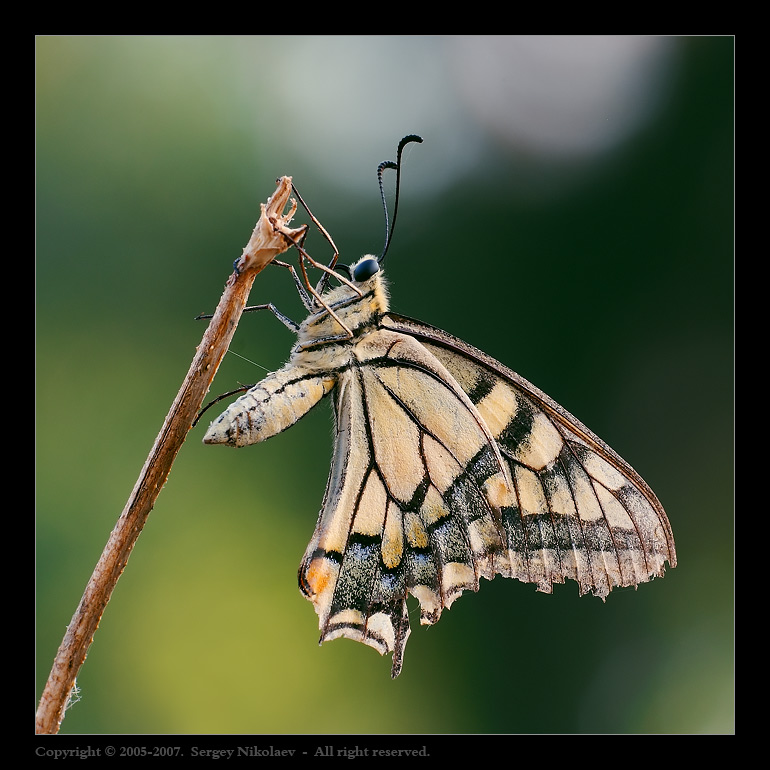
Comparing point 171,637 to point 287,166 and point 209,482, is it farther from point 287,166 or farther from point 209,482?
point 287,166

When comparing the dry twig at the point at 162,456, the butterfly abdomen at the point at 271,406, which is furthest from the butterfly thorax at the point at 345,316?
the dry twig at the point at 162,456

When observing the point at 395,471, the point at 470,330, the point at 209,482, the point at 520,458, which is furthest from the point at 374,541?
the point at 470,330

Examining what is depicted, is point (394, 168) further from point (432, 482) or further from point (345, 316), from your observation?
point (432, 482)

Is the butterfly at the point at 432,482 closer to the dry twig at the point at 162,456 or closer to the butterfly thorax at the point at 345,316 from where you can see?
the butterfly thorax at the point at 345,316

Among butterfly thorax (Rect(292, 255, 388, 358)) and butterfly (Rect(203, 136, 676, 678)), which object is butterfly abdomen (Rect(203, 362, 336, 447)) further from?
butterfly thorax (Rect(292, 255, 388, 358))

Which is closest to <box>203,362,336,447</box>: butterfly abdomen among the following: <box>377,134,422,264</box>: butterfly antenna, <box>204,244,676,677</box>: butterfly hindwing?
<box>204,244,676,677</box>: butterfly hindwing

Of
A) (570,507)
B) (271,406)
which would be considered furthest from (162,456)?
(570,507)
